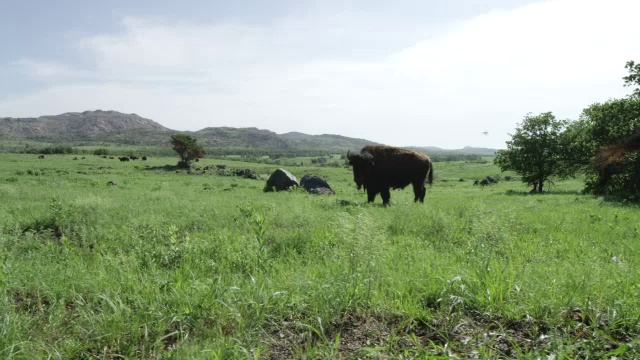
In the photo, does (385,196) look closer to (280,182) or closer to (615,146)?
(280,182)

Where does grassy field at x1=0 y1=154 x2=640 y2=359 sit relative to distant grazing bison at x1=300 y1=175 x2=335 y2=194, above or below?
above

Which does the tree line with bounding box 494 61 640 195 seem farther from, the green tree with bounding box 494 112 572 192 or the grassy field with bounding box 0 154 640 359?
the grassy field with bounding box 0 154 640 359

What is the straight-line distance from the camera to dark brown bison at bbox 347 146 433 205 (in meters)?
16.7

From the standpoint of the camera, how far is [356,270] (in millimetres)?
4609

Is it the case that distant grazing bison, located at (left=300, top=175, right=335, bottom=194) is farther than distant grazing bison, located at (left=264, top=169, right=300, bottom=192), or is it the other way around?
distant grazing bison, located at (left=264, top=169, right=300, bottom=192)

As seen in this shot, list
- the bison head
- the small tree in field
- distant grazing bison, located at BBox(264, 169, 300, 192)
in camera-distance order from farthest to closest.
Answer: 1. the small tree in field
2. distant grazing bison, located at BBox(264, 169, 300, 192)
3. the bison head

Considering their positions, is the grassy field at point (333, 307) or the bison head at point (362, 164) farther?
the bison head at point (362, 164)

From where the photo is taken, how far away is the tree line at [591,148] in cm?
2006

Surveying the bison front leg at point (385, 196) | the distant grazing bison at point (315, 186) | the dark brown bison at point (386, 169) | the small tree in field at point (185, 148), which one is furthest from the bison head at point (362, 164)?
the small tree in field at point (185, 148)

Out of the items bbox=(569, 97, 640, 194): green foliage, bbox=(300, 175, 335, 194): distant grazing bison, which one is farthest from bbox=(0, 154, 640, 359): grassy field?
bbox=(300, 175, 335, 194): distant grazing bison

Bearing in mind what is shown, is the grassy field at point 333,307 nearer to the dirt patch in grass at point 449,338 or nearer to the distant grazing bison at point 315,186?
the dirt patch in grass at point 449,338

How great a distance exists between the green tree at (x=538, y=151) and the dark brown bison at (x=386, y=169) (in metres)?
19.3

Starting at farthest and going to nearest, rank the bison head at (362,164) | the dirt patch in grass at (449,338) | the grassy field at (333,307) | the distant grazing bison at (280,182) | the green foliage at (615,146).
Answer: the distant grazing bison at (280,182) → the green foliage at (615,146) → the bison head at (362,164) → the grassy field at (333,307) → the dirt patch in grass at (449,338)

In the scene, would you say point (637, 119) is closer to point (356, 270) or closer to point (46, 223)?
point (356, 270)
